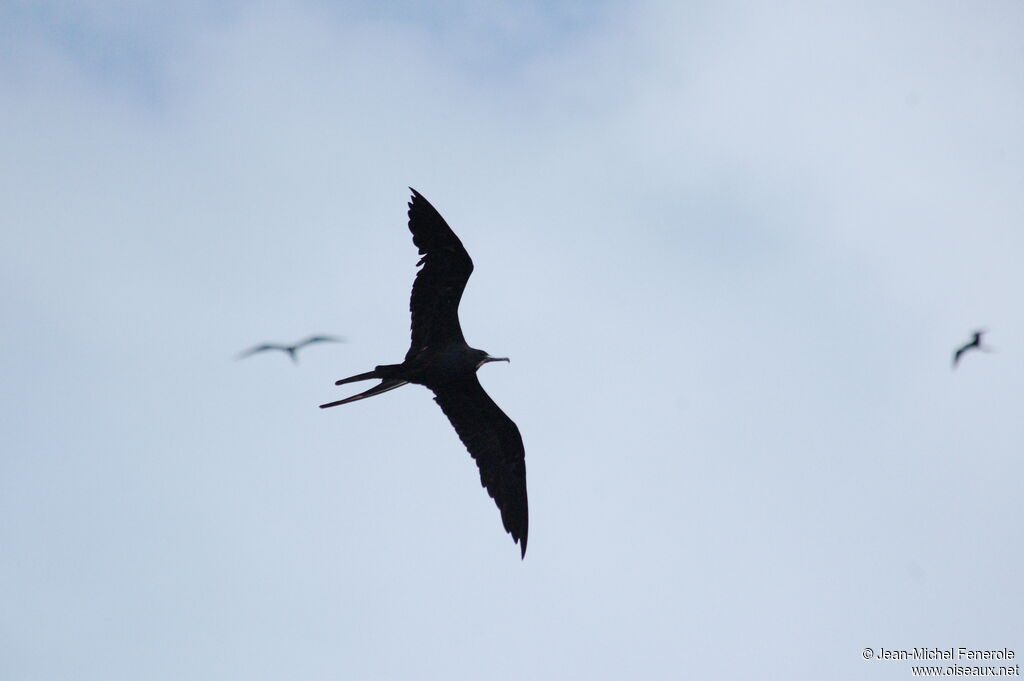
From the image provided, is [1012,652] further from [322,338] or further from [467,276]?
[322,338]

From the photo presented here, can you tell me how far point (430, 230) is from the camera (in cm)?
1761

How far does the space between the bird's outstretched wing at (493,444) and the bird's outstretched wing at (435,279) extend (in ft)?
2.92

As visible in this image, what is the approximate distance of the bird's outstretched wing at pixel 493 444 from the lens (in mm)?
18656

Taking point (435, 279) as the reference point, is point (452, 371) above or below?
below

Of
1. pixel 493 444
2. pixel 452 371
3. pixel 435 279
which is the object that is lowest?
pixel 493 444

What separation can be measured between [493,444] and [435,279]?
2.59 metres

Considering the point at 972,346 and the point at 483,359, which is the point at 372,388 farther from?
the point at 972,346

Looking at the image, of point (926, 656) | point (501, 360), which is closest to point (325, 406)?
point (501, 360)

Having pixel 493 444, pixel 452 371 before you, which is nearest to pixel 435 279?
pixel 452 371

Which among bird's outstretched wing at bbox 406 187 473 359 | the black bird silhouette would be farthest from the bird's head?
bird's outstretched wing at bbox 406 187 473 359

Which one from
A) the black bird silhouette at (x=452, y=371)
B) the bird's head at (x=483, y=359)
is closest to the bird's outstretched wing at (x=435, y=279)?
the black bird silhouette at (x=452, y=371)

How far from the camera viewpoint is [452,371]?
719 inches

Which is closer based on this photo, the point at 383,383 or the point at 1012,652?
the point at 383,383

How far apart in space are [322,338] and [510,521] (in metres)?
4.31
